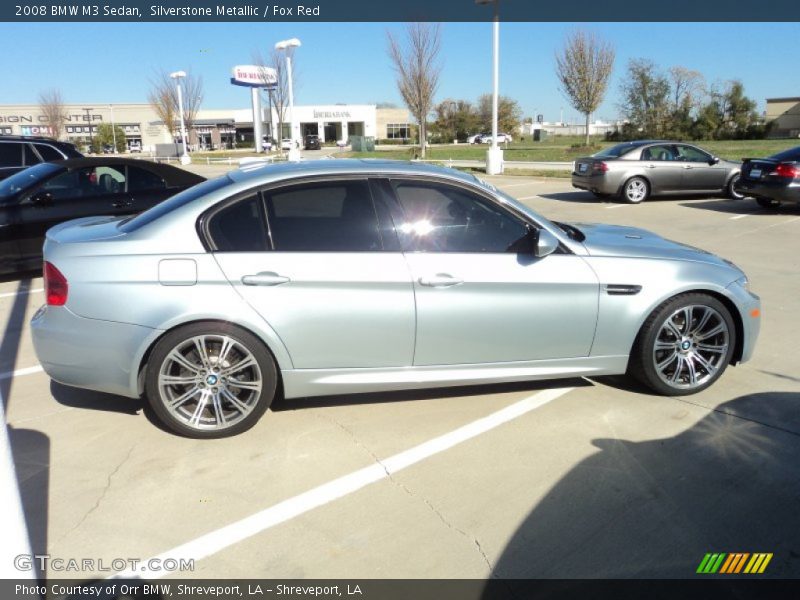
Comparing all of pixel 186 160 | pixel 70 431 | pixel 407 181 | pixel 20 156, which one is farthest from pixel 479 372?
pixel 186 160

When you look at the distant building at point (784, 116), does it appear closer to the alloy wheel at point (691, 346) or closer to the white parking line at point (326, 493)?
the alloy wheel at point (691, 346)

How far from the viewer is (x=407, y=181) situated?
12.8 feet

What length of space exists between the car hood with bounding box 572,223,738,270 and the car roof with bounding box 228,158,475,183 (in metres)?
0.96

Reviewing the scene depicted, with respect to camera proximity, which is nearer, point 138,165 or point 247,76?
point 138,165

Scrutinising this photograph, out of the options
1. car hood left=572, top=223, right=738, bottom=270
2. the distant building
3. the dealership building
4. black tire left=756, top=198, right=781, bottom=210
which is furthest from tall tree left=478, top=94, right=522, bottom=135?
car hood left=572, top=223, right=738, bottom=270

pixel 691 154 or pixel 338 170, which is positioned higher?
pixel 691 154

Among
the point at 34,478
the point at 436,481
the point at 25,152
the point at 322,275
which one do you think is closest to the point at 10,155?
the point at 25,152

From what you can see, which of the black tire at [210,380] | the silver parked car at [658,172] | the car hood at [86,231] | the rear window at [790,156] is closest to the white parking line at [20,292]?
the car hood at [86,231]

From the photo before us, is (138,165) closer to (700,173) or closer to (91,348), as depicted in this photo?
(91,348)

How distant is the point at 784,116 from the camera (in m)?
62.4

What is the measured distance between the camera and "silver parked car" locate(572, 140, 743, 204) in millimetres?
14430

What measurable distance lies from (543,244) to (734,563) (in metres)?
1.95

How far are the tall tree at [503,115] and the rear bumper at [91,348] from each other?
7876 centimetres

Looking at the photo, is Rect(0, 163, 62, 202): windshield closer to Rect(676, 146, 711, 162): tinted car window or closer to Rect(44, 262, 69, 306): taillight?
Rect(44, 262, 69, 306): taillight
